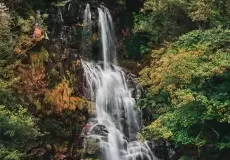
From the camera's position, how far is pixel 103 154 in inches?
647

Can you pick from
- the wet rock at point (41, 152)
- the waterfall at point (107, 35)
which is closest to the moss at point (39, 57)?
the wet rock at point (41, 152)

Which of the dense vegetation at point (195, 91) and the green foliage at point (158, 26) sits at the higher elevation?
the green foliage at point (158, 26)

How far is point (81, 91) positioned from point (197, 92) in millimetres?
5534

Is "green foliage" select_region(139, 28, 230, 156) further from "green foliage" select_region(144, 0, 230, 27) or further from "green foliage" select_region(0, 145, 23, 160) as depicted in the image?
"green foliage" select_region(0, 145, 23, 160)

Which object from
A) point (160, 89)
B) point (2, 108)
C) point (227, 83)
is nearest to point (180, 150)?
point (160, 89)

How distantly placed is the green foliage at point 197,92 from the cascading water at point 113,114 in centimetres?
170

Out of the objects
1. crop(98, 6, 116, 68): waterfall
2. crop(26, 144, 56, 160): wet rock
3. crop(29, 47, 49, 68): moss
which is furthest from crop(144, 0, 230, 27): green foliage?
crop(26, 144, 56, 160): wet rock

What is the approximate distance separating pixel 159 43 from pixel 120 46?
2.58 meters

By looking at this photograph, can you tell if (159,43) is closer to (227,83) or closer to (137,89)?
(137,89)

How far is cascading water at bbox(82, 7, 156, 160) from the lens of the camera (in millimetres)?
16819

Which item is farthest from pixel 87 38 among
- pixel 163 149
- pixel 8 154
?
pixel 8 154

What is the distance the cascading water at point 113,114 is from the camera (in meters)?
16.8

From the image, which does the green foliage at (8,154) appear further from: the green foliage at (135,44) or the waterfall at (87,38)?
the green foliage at (135,44)

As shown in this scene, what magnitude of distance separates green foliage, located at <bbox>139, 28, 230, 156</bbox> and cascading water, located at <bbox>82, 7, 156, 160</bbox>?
170 cm
